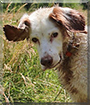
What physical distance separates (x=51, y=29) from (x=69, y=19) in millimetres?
217

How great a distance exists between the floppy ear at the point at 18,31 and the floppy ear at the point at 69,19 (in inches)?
12.5

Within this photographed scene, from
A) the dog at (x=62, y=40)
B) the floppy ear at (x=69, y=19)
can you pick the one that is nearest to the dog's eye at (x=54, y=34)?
the dog at (x=62, y=40)

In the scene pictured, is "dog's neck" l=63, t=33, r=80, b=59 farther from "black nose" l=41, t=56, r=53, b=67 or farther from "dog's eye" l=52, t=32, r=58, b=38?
"black nose" l=41, t=56, r=53, b=67

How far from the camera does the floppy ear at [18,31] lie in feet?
8.47

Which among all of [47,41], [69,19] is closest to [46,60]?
[47,41]

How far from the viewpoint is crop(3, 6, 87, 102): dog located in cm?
236

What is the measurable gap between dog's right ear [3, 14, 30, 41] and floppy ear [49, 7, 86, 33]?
313 millimetres

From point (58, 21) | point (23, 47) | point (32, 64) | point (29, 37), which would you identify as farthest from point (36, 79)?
point (58, 21)

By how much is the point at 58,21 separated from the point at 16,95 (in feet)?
6.14

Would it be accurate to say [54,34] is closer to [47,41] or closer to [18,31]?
[47,41]

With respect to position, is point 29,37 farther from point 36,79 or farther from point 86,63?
point 36,79

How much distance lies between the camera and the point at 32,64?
14.2 ft

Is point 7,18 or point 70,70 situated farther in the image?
point 7,18

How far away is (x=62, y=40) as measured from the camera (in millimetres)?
2496
